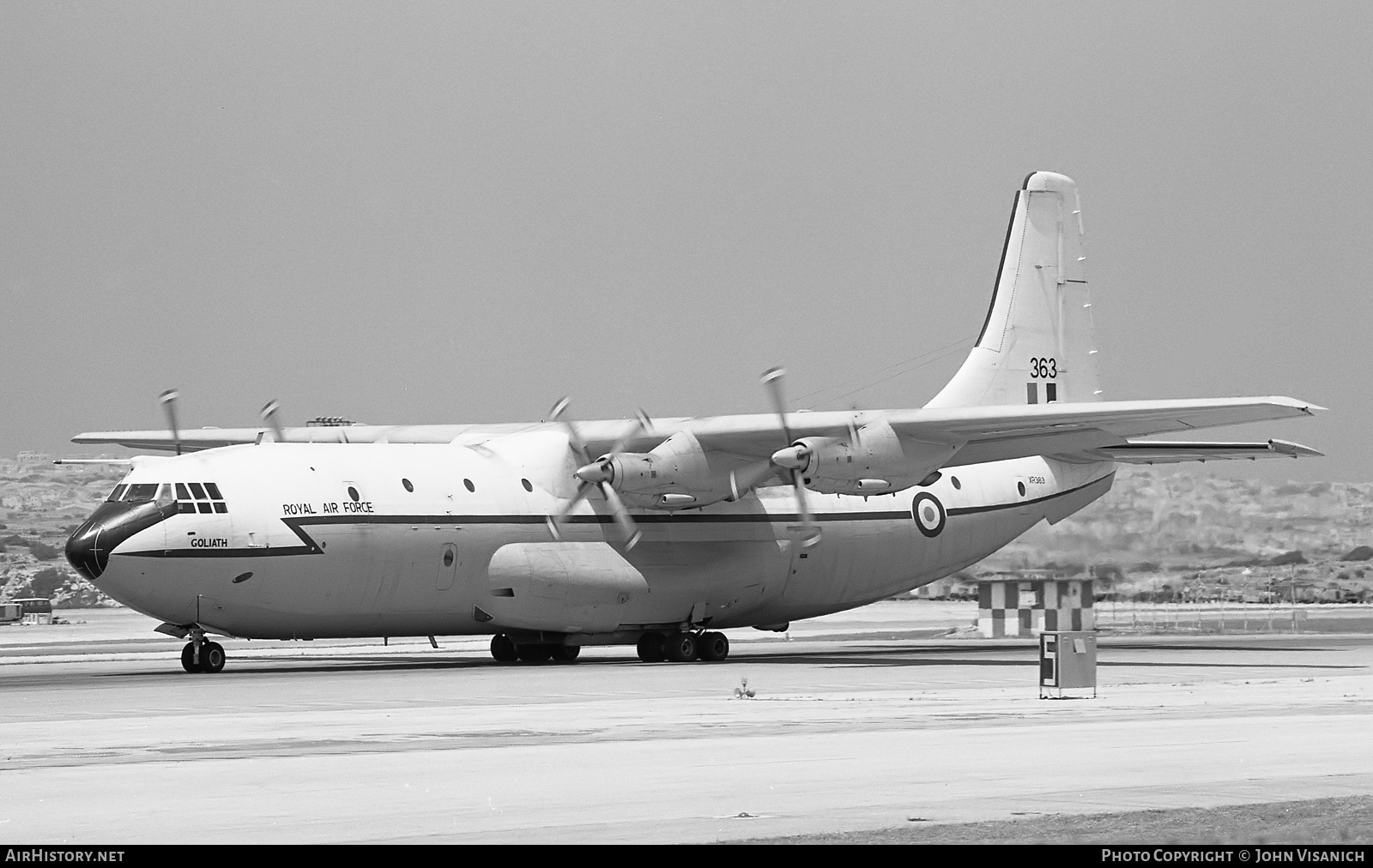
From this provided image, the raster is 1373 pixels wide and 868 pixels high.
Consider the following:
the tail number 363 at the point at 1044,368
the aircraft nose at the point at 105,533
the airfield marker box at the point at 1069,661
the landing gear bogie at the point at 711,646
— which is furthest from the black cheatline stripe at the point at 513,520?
the airfield marker box at the point at 1069,661

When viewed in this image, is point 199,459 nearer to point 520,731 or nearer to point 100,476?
point 520,731

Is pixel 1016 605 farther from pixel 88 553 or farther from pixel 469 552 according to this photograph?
pixel 88 553

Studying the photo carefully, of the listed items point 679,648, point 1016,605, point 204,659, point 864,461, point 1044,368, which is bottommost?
point 204,659

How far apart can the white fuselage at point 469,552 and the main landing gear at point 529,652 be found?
42.3 inches

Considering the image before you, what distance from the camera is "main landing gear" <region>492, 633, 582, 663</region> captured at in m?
35.3

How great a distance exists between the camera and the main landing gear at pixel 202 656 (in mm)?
30984

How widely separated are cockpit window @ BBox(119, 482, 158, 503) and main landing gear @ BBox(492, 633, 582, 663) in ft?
24.8

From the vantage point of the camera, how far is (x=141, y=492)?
1193 inches

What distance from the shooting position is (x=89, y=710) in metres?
22.4

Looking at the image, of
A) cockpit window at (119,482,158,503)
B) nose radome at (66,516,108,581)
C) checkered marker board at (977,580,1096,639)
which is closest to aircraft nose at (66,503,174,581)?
nose radome at (66,516,108,581)

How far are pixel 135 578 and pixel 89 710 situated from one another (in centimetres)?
748

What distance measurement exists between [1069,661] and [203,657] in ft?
47.3

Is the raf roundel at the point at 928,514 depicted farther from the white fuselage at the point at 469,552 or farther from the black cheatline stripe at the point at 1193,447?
the black cheatline stripe at the point at 1193,447

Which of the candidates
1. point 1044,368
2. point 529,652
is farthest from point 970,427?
point 1044,368
